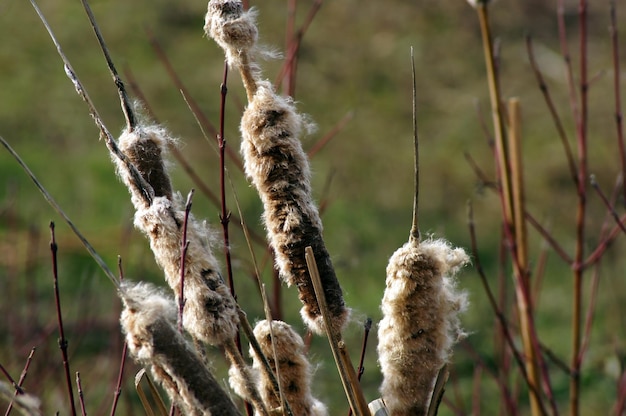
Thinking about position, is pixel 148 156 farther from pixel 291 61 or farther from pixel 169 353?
pixel 291 61

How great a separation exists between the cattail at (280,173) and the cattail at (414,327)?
0.07 meters

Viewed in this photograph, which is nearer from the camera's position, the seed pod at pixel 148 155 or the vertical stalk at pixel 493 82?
the vertical stalk at pixel 493 82

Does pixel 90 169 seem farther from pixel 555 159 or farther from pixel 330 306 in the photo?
pixel 330 306

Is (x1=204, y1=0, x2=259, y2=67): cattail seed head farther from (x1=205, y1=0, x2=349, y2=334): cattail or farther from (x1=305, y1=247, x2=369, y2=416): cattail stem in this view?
(x1=305, y1=247, x2=369, y2=416): cattail stem

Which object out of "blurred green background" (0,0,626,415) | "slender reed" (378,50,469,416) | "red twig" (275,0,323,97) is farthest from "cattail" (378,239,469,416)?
"blurred green background" (0,0,626,415)

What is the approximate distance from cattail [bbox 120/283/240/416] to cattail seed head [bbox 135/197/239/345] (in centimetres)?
7

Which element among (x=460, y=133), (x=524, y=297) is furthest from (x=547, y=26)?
(x=524, y=297)

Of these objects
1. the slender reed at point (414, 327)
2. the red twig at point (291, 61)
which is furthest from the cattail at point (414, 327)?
the red twig at point (291, 61)

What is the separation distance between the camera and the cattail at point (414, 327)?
39.1 inches

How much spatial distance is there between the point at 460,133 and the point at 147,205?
548 centimetres

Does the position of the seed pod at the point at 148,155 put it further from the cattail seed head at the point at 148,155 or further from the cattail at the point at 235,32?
the cattail at the point at 235,32

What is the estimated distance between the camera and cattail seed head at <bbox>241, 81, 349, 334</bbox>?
97 centimetres

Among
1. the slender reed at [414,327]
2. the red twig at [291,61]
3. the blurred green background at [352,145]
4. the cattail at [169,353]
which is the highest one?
the blurred green background at [352,145]

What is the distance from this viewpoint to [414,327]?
0.99 meters
